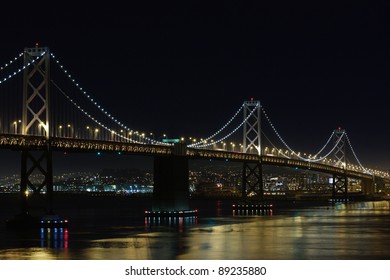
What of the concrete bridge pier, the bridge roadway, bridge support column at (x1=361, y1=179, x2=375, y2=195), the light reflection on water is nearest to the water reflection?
the light reflection on water

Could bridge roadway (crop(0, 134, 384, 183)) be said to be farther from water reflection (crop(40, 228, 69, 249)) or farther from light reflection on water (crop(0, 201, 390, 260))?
light reflection on water (crop(0, 201, 390, 260))

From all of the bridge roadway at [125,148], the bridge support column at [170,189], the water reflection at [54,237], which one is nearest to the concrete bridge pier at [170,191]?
the bridge support column at [170,189]

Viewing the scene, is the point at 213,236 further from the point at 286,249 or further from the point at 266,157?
the point at 266,157

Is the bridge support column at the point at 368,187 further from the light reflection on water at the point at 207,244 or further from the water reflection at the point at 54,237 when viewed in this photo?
the water reflection at the point at 54,237

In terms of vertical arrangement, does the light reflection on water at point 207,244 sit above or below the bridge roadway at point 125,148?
below

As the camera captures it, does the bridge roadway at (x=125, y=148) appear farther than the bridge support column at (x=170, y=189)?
No

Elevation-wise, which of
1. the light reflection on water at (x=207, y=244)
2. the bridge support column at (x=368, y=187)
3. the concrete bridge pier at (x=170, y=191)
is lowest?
the light reflection on water at (x=207, y=244)

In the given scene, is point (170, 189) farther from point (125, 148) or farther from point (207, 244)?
point (207, 244)

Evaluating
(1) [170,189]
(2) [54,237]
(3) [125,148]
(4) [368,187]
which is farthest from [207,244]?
(4) [368,187]

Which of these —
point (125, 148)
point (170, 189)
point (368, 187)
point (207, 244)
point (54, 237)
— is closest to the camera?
point (207, 244)
